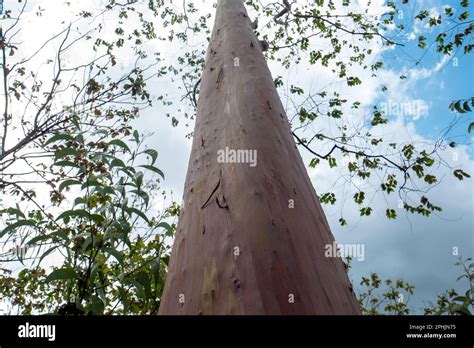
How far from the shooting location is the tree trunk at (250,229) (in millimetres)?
760

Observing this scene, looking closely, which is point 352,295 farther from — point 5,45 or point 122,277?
point 5,45

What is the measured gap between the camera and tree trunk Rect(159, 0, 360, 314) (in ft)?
2.49

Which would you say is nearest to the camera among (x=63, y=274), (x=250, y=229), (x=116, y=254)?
(x=250, y=229)

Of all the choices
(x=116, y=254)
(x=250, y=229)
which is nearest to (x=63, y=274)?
(x=116, y=254)

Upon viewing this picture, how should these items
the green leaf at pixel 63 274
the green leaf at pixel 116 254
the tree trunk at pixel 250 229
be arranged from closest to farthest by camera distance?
the tree trunk at pixel 250 229
the green leaf at pixel 63 274
the green leaf at pixel 116 254

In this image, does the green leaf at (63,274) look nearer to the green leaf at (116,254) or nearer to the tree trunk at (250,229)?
the green leaf at (116,254)

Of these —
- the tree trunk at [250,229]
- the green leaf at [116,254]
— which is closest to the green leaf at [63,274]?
the green leaf at [116,254]

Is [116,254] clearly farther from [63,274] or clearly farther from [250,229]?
[250,229]

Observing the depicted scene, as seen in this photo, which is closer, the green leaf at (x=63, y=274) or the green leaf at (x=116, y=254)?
the green leaf at (x=63, y=274)

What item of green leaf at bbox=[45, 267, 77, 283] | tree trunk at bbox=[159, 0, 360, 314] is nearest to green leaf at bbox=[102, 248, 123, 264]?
green leaf at bbox=[45, 267, 77, 283]

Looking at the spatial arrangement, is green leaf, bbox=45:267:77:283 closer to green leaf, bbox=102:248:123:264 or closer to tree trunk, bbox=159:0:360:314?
green leaf, bbox=102:248:123:264

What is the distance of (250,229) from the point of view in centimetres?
88

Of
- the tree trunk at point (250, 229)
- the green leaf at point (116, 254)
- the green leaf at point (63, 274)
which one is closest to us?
the tree trunk at point (250, 229)

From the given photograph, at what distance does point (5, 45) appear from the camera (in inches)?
121
